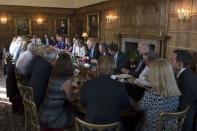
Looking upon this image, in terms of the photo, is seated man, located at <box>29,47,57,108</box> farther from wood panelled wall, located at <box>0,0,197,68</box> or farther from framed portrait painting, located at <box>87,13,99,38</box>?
framed portrait painting, located at <box>87,13,99,38</box>

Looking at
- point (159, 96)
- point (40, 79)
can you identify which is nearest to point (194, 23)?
point (159, 96)

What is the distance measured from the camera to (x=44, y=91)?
356cm

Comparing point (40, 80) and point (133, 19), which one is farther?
point (133, 19)

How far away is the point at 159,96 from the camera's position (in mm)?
2604

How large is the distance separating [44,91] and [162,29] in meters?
5.77

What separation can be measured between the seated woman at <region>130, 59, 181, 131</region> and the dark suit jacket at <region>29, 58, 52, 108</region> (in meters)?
1.48

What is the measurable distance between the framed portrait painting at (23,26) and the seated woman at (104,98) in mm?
13125

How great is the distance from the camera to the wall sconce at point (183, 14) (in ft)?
23.6

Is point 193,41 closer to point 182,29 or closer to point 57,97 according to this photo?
point 182,29

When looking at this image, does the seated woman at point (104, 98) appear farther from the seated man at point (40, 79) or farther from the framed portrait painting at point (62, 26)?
the framed portrait painting at point (62, 26)

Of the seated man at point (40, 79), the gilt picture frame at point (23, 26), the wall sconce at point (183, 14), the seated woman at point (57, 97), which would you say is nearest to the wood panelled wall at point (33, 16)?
the gilt picture frame at point (23, 26)

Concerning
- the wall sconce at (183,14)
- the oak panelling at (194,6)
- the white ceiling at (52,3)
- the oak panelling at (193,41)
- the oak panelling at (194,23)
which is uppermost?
the white ceiling at (52,3)

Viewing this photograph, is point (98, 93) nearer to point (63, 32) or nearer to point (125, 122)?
point (125, 122)

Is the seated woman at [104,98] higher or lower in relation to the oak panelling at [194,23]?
lower
